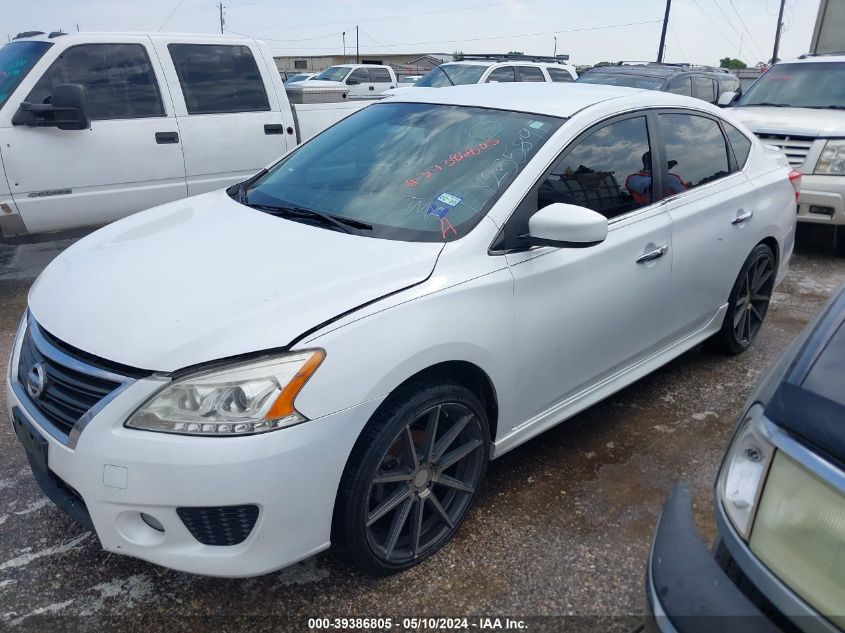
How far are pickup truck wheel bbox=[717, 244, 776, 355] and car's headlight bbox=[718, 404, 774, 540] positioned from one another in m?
2.83

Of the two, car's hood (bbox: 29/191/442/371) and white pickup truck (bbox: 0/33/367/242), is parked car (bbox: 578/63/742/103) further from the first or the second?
car's hood (bbox: 29/191/442/371)

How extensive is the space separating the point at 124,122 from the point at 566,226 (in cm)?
440

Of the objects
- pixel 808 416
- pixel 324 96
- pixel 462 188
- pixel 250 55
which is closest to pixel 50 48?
pixel 250 55

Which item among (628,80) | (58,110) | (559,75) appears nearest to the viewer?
(58,110)

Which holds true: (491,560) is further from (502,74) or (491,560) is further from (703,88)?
(703,88)

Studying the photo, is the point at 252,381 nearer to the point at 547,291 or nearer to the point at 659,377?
the point at 547,291

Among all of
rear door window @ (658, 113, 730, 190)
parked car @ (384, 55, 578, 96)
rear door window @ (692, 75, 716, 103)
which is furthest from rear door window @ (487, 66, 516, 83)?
rear door window @ (658, 113, 730, 190)

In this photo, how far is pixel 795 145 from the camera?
7.09 meters

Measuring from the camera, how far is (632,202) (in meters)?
3.38

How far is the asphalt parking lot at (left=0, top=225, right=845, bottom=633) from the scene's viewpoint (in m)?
2.45

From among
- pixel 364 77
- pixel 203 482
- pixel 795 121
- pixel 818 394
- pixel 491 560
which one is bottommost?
pixel 491 560

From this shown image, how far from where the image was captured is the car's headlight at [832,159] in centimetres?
680

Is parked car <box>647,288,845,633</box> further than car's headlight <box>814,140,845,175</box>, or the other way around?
car's headlight <box>814,140,845,175</box>

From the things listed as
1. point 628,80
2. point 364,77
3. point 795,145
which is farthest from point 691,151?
point 364,77
